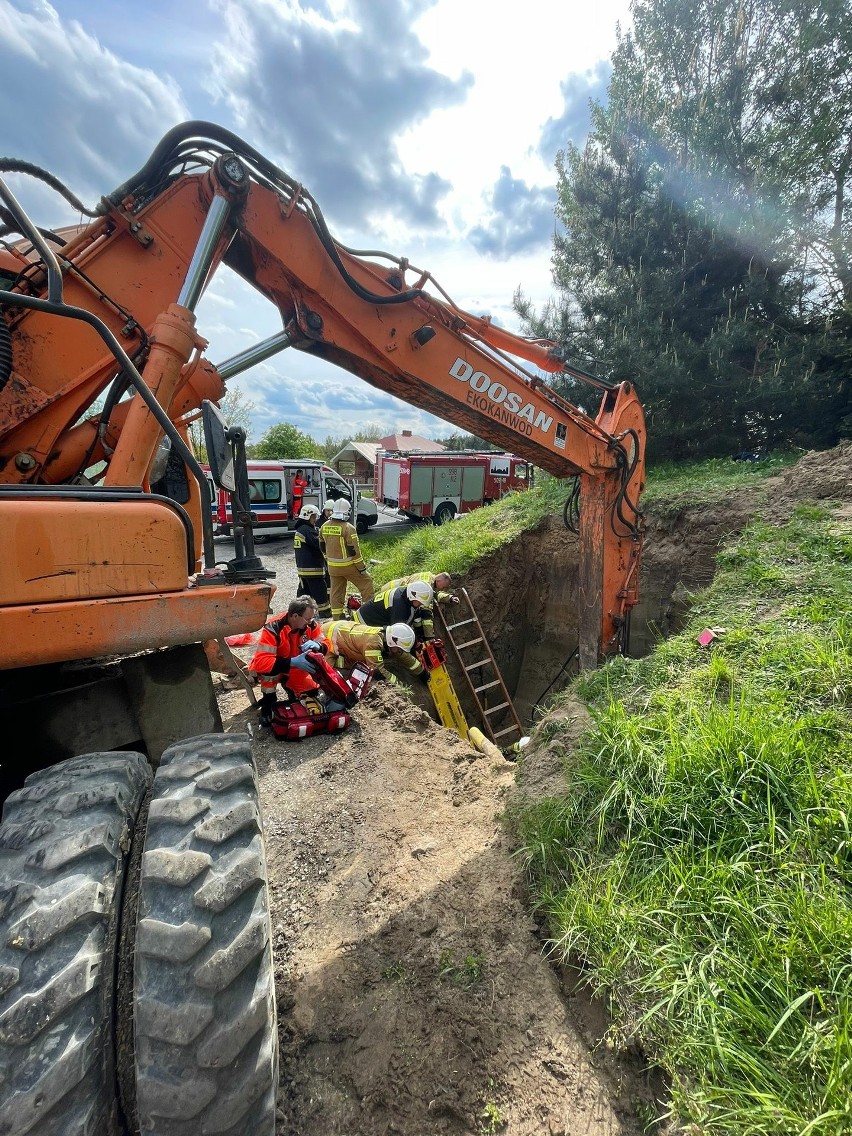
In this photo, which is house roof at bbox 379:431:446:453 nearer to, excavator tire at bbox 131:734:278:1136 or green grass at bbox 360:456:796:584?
green grass at bbox 360:456:796:584

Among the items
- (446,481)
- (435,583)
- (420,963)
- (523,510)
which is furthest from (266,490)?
(420,963)

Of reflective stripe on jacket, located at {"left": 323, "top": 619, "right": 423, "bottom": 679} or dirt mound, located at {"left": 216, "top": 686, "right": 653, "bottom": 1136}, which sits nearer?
dirt mound, located at {"left": 216, "top": 686, "right": 653, "bottom": 1136}

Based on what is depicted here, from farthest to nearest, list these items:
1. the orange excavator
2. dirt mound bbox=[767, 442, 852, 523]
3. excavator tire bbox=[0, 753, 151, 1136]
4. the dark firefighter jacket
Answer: the dark firefighter jacket
dirt mound bbox=[767, 442, 852, 523]
the orange excavator
excavator tire bbox=[0, 753, 151, 1136]

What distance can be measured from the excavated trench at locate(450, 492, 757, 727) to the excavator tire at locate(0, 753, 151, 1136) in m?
5.91

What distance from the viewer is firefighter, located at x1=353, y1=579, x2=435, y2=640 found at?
5.73 metres

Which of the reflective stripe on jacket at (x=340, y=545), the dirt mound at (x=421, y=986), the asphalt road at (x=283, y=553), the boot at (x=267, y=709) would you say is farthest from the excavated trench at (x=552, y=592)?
the dirt mound at (x=421, y=986)

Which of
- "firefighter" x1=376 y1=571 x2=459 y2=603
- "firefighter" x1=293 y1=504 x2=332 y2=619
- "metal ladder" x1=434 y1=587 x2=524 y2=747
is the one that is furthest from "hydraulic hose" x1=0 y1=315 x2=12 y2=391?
"firefighter" x1=293 y1=504 x2=332 y2=619

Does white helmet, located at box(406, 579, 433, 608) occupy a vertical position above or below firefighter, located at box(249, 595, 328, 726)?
above

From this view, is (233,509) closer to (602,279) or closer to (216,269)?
(216,269)

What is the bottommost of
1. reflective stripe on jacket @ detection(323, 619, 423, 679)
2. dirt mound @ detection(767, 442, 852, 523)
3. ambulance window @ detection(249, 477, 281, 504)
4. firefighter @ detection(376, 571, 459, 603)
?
reflective stripe on jacket @ detection(323, 619, 423, 679)

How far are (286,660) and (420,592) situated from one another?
5.66ft

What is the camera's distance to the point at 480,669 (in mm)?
7391

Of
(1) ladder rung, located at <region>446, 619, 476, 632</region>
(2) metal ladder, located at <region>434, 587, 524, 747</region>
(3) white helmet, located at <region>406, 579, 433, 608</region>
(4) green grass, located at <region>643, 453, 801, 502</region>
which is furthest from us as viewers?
(4) green grass, located at <region>643, 453, 801, 502</region>

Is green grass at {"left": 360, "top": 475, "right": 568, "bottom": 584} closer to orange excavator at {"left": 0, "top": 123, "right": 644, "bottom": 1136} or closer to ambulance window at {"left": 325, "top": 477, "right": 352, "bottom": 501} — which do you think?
orange excavator at {"left": 0, "top": 123, "right": 644, "bottom": 1136}
